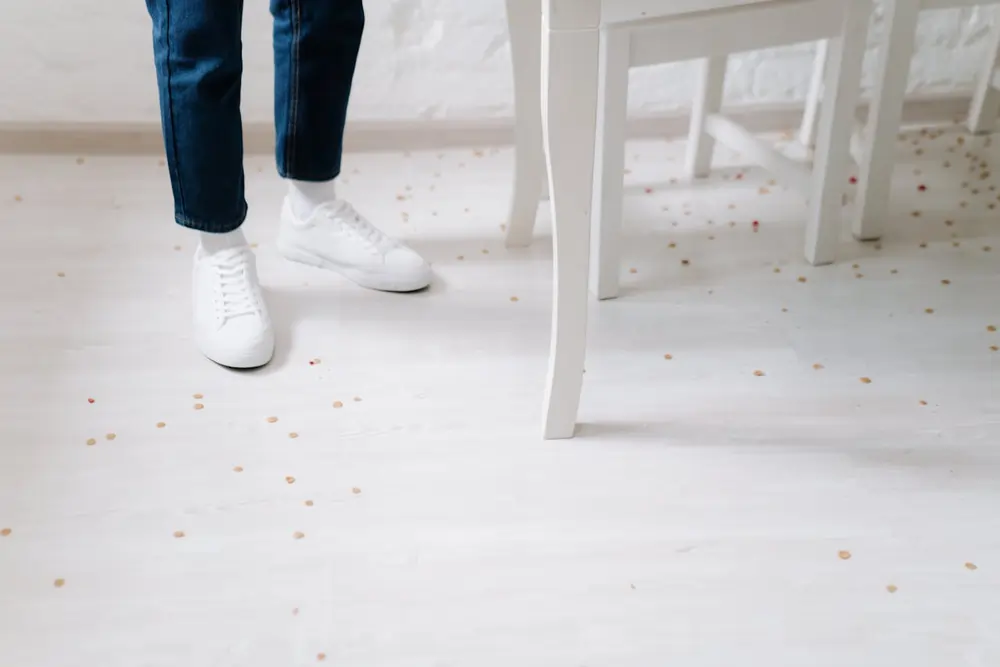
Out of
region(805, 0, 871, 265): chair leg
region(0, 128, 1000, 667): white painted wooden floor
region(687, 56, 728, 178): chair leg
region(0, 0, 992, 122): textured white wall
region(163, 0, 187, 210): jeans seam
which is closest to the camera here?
region(0, 128, 1000, 667): white painted wooden floor

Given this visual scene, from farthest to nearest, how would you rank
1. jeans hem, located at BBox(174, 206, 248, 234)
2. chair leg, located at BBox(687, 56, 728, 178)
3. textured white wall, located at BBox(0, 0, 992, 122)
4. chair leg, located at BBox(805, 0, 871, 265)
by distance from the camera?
1. textured white wall, located at BBox(0, 0, 992, 122)
2. chair leg, located at BBox(687, 56, 728, 178)
3. chair leg, located at BBox(805, 0, 871, 265)
4. jeans hem, located at BBox(174, 206, 248, 234)

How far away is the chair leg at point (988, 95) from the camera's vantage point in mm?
1707

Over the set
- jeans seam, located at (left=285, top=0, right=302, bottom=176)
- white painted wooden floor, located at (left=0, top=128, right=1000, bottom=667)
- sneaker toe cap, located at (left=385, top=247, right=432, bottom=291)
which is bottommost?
white painted wooden floor, located at (left=0, top=128, right=1000, bottom=667)

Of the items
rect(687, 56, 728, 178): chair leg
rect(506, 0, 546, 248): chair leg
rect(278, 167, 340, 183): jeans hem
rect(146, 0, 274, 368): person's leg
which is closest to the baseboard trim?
rect(687, 56, 728, 178): chair leg

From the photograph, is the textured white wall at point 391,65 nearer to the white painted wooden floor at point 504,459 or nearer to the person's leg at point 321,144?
the white painted wooden floor at point 504,459

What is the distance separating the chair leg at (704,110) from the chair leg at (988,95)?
53 centimetres

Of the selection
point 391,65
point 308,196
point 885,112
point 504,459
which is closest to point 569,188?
point 504,459

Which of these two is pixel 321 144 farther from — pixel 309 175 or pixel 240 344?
pixel 240 344

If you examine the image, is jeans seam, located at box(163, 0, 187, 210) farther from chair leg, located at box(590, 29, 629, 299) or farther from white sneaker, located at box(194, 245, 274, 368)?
chair leg, located at box(590, 29, 629, 299)

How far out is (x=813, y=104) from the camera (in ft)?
5.74

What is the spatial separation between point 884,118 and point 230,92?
3.03ft

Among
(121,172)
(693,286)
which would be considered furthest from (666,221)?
(121,172)

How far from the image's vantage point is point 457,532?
948 mm

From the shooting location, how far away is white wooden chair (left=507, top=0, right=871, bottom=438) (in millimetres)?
890
